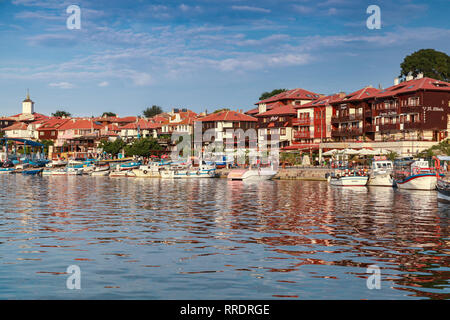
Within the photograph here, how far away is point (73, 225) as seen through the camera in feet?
95.9

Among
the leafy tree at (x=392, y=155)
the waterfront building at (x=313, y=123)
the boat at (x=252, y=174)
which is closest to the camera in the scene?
the leafy tree at (x=392, y=155)

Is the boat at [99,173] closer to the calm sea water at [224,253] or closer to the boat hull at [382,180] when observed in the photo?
the boat hull at [382,180]

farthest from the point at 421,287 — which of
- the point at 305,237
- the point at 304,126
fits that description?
the point at 304,126

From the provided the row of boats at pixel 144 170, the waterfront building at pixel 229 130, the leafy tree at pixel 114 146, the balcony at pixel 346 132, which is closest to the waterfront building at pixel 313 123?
the balcony at pixel 346 132

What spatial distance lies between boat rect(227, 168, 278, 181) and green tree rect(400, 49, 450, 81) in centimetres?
5335

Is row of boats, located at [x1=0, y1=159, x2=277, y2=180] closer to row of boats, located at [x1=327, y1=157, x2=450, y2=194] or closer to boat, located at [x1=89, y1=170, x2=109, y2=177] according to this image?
boat, located at [x1=89, y1=170, x2=109, y2=177]

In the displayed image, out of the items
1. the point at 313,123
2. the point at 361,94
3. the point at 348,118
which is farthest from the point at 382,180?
the point at 313,123

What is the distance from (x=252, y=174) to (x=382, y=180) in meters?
26.3

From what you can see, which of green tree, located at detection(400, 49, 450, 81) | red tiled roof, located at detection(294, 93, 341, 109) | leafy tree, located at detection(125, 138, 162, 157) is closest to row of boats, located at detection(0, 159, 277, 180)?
leafy tree, located at detection(125, 138, 162, 157)

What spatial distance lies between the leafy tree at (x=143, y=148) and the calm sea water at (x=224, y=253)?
106 m

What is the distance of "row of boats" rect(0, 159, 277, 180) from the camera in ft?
303

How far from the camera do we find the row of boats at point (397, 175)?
59.5 m

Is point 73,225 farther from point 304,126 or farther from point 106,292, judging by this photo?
point 304,126
